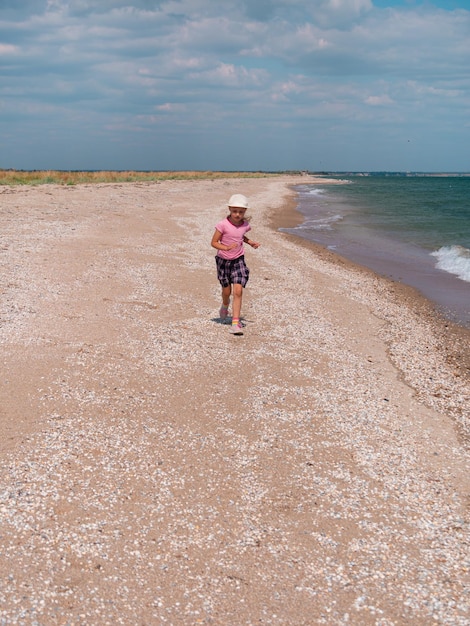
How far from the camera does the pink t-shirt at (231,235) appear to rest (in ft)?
27.7

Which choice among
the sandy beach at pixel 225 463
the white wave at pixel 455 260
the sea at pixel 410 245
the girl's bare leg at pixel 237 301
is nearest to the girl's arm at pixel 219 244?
the girl's bare leg at pixel 237 301

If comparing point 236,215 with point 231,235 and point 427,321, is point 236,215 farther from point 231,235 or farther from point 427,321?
point 427,321

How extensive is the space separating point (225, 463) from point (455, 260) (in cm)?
1556

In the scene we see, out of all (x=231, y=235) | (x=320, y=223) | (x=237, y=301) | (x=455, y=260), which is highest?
(x=320, y=223)

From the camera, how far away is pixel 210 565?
3754mm

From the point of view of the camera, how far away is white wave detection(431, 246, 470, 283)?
16.5 m

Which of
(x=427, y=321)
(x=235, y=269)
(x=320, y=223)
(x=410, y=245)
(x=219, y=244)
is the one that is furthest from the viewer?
(x=320, y=223)

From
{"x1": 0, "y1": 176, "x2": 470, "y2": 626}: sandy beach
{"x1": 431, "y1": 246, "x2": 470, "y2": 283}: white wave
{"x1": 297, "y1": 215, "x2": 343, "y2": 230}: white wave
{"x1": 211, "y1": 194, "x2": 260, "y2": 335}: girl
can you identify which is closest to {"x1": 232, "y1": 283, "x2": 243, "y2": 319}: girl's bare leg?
{"x1": 211, "y1": 194, "x2": 260, "y2": 335}: girl

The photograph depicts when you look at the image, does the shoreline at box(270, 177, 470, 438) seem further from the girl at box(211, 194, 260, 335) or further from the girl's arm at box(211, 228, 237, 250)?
the girl's arm at box(211, 228, 237, 250)

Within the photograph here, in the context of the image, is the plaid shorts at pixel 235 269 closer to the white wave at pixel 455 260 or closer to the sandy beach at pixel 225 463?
the sandy beach at pixel 225 463

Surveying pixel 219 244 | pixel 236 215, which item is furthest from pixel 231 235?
pixel 236 215

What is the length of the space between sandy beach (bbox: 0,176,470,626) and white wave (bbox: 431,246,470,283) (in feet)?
22.0

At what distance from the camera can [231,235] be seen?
847 centimetres

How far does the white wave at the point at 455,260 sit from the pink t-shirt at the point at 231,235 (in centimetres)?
898
